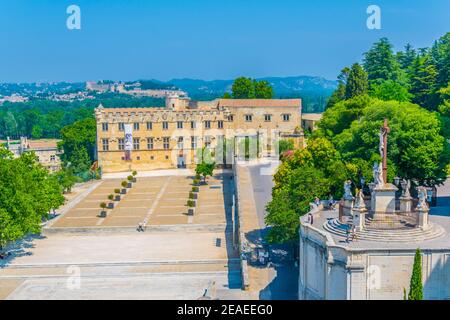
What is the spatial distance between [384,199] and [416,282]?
5.79m

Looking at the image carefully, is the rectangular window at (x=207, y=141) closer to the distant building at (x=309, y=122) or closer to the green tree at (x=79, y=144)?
the distant building at (x=309, y=122)

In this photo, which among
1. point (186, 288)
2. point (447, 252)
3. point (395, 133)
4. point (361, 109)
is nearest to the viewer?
point (447, 252)

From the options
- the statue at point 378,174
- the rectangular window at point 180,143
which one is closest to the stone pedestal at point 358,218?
the statue at point 378,174

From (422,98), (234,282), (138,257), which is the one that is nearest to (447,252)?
(234,282)

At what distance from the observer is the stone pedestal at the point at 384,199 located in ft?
91.1

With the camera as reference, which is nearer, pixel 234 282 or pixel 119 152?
pixel 234 282

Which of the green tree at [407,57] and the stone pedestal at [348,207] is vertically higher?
the green tree at [407,57]

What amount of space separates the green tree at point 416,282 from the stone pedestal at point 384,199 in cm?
473

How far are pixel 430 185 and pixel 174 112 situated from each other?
4004 centimetres

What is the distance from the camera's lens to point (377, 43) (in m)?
71.1

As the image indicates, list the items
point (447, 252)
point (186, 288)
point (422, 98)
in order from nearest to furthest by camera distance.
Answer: point (447, 252) < point (186, 288) < point (422, 98)

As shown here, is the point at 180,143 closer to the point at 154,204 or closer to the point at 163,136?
the point at 163,136

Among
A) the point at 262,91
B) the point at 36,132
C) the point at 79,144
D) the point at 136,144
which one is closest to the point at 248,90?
the point at 262,91
